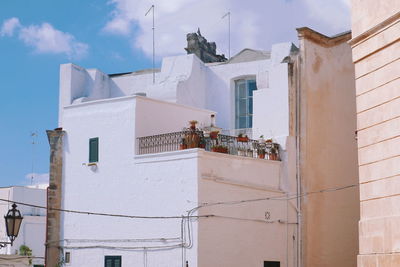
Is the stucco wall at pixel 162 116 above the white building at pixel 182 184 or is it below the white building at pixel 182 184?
above

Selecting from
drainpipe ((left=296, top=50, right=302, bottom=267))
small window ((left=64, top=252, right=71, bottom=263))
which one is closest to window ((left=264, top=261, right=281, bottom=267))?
drainpipe ((left=296, top=50, right=302, bottom=267))

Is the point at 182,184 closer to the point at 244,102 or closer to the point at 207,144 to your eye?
the point at 207,144

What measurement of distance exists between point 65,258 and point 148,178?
14.1ft

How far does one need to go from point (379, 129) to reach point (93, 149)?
13.2 meters

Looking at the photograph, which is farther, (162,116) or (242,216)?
(162,116)

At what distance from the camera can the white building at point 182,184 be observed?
21.6 metres

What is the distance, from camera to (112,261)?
2294cm

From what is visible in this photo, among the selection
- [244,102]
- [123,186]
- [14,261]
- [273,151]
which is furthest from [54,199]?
[244,102]

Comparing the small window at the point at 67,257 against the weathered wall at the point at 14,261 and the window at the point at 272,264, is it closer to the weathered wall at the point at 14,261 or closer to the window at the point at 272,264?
the weathered wall at the point at 14,261

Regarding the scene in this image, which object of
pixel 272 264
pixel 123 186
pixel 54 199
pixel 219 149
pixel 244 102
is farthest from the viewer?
pixel 244 102

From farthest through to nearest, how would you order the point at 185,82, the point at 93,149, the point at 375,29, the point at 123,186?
the point at 185,82 < the point at 93,149 < the point at 123,186 < the point at 375,29

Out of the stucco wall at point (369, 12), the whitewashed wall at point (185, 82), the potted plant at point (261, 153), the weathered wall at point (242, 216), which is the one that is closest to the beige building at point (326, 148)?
the weathered wall at point (242, 216)

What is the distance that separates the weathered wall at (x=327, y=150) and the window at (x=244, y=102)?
12.1 feet

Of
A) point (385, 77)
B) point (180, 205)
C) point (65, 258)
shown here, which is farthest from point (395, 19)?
point (65, 258)
